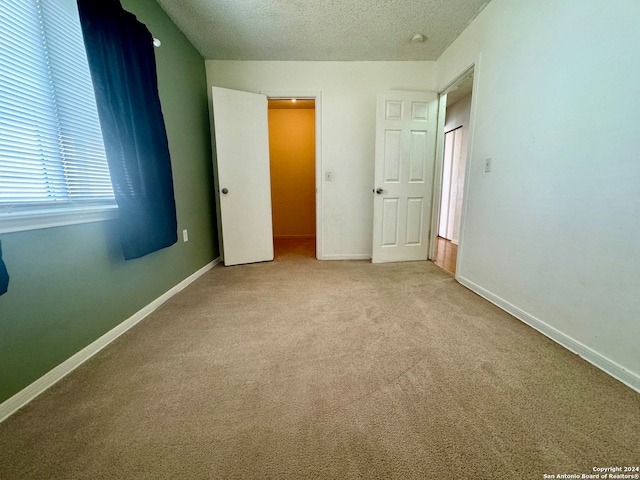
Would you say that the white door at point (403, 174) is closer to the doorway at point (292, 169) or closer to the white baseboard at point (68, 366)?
the doorway at point (292, 169)

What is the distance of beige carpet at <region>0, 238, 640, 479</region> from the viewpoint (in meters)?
0.75

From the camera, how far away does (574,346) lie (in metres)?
1.28

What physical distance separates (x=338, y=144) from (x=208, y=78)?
170cm

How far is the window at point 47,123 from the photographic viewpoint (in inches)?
38.6

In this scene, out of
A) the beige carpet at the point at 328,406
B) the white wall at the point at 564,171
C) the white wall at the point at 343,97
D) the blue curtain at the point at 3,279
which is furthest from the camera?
the white wall at the point at 343,97

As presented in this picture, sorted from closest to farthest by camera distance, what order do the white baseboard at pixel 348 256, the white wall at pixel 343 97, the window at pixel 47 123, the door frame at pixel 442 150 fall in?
→ 1. the window at pixel 47 123
2. the door frame at pixel 442 150
3. the white wall at pixel 343 97
4. the white baseboard at pixel 348 256

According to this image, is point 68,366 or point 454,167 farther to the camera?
point 454,167

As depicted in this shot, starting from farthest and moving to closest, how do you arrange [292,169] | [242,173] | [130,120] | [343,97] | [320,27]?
1. [292,169]
2. [343,97]
3. [242,173]
4. [320,27]
5. [130,120]

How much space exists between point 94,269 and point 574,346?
2.64m

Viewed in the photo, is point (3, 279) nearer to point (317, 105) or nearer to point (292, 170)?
point (317, 105)

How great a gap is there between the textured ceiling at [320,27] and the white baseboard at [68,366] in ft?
7.90

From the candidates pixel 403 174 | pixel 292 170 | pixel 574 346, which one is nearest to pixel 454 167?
pixel 403 174

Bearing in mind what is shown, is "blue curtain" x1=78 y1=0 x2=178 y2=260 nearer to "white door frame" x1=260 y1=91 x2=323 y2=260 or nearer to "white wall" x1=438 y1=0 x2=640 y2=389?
"white door frame" x1=260 y1=91 x2=323 y2=260

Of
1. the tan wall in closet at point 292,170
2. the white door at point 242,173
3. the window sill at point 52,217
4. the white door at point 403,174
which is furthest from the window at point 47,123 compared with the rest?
the tan wall in closet at point 292,170
